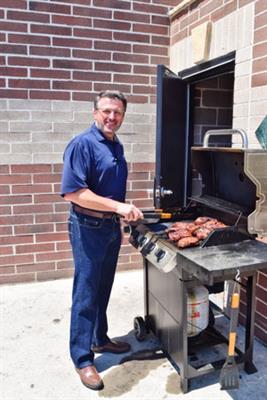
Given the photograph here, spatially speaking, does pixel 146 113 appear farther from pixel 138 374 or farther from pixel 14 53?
pixel 138 374

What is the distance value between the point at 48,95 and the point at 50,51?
0.44 meters

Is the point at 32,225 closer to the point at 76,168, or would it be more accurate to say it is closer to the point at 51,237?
the point at 51,237

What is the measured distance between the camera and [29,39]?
3660 millimetres

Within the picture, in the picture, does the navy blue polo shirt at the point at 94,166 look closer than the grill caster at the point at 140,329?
Yes

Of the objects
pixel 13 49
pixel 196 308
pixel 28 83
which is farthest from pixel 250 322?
pixel 13 49

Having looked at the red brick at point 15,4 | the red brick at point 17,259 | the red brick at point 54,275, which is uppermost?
the red brick at point 15,4

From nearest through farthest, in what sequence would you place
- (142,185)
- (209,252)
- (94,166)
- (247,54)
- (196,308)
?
(209,252)
(94,166)
(196,308)
(247,54)
(142,185)

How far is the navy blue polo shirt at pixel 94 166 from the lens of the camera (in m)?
2.21

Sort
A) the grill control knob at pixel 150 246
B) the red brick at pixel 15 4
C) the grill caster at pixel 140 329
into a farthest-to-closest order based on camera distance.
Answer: the red brick at pixel 15 4
the grill caster at pixel 140 329
the grill control knob at pixel 150 246

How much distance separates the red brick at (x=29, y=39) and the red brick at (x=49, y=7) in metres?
0.26

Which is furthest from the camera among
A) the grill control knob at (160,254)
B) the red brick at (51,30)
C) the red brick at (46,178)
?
the red brick at (46,178)

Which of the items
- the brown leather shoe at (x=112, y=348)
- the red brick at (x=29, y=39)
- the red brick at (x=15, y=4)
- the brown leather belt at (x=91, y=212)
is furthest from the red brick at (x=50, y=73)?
the brown leather shoe at (x=112, y=348)

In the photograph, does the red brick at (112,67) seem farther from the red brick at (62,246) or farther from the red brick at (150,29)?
the red brick at (62,246)

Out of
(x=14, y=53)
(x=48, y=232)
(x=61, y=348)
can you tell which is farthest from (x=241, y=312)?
(x=14, y=53)
